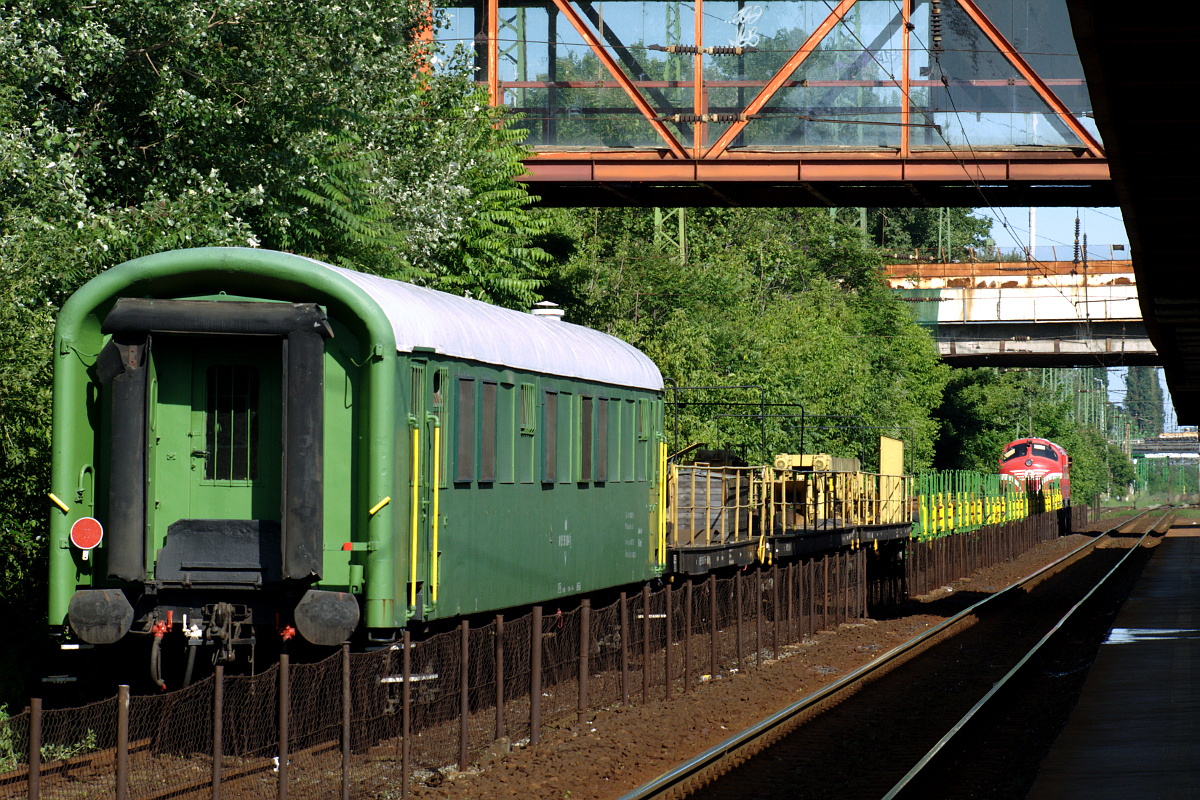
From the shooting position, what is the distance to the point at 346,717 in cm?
988

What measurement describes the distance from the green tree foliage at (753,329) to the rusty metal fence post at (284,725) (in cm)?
1580

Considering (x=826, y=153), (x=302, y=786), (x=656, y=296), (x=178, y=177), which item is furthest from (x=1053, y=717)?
(x=656, y=296)

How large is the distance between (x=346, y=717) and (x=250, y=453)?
8.61 ft

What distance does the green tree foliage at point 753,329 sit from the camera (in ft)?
109

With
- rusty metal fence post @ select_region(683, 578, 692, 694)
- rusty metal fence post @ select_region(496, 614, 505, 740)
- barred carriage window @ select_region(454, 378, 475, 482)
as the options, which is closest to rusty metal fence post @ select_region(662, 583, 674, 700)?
rusty metal fence post @ select_region(683, 578, 692, 694)

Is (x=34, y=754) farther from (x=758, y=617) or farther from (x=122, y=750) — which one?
(x=758, y=617)

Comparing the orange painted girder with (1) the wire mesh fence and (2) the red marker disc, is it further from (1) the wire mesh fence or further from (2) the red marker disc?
(2) the red marker disc

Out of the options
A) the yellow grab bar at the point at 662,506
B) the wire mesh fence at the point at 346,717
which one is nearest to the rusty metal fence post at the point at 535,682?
the wire mesh fence at the point at 346,717

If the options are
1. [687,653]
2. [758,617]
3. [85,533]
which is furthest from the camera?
[758,617]

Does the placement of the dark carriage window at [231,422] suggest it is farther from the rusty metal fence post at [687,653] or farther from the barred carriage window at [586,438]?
the rusty metal fence post at [687,653]

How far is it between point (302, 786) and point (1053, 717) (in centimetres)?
871

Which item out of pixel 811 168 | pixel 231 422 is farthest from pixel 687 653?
pixel 811 168

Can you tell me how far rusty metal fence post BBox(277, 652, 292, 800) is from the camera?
9.18 meters

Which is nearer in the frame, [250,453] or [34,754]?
[34,754]
